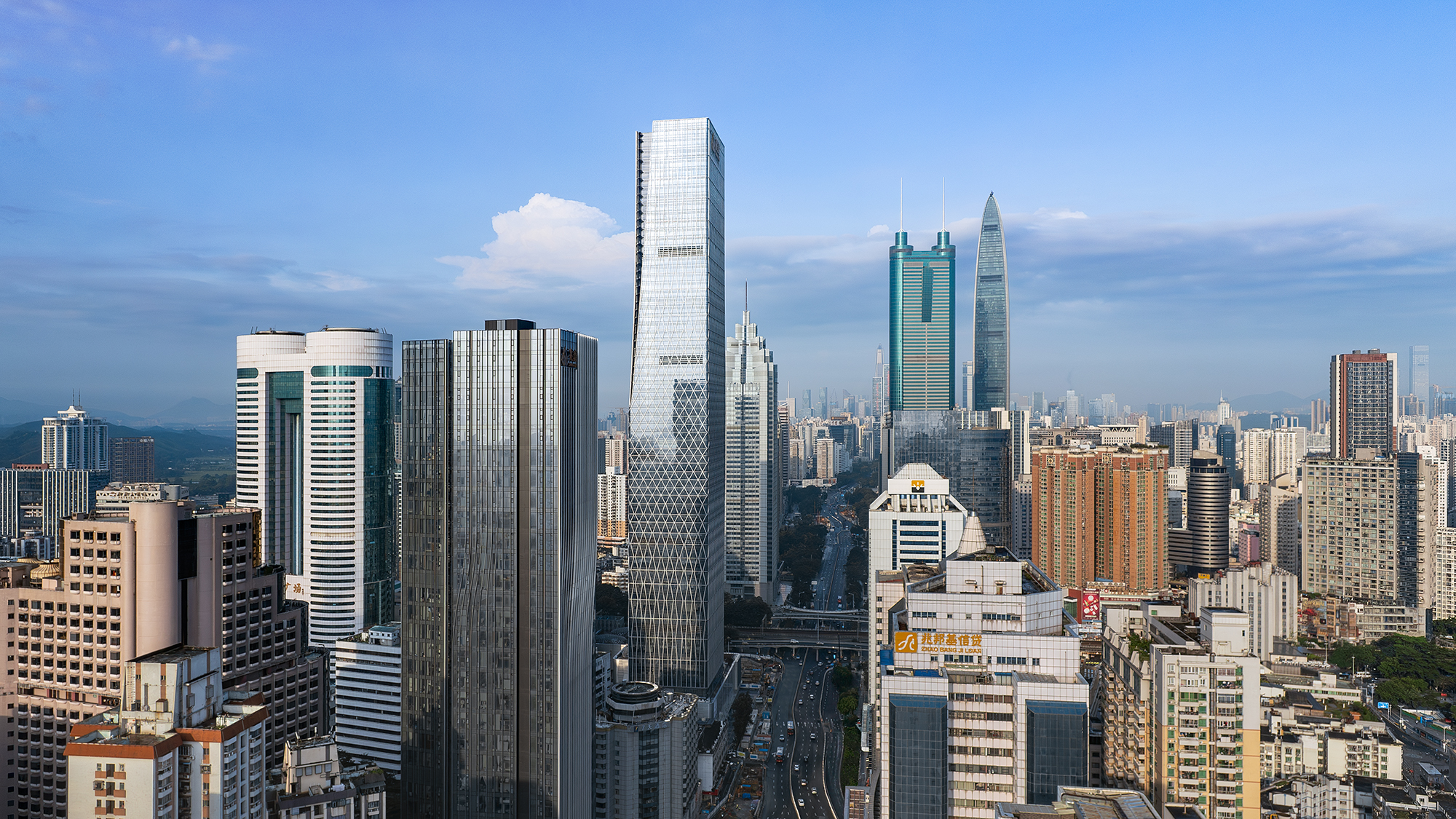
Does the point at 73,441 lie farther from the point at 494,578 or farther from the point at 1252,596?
the point at 1252,596

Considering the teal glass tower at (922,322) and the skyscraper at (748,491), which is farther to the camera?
the teal glass tower at (922,322)

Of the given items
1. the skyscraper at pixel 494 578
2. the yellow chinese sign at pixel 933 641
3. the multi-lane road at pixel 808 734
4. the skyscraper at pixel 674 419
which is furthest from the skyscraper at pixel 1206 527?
the skyscraper at pixel 494 578

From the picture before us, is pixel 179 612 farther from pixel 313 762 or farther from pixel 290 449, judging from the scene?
pixel 290 449

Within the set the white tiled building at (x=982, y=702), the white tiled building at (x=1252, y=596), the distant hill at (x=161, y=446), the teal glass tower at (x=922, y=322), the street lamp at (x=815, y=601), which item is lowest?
the street lamp at (x=815, y=601)

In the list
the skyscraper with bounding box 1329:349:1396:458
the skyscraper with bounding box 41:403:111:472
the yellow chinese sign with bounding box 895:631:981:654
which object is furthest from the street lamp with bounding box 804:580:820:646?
the skyscraper with bounding box 41:403:111:472

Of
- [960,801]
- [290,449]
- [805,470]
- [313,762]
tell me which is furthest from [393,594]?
[805,470]

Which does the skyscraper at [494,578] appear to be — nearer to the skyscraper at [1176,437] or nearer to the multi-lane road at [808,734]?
the multi-lane road at [808,734]
